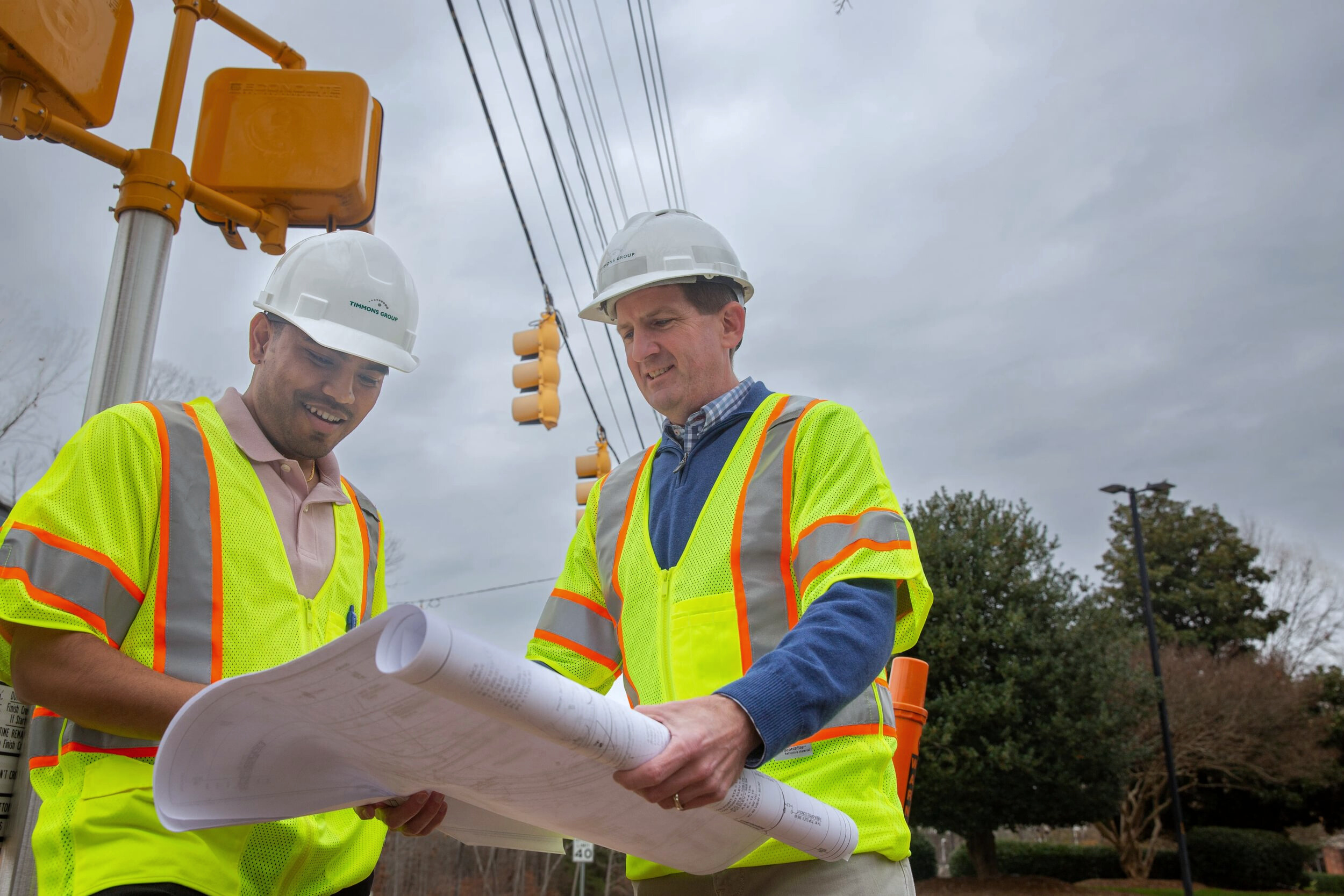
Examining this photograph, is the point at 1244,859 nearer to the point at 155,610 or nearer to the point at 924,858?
the point at 924,858

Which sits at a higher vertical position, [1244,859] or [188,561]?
[188,561]

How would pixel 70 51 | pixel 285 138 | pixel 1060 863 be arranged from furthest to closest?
1. pixel 1060 863
2. pixel 285 138
3. pixel 70 51

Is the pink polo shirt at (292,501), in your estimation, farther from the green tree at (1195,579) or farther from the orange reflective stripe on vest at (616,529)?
the green tree at (1195,579)

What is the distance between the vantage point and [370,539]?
3.14 metres

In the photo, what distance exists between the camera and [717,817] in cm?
181

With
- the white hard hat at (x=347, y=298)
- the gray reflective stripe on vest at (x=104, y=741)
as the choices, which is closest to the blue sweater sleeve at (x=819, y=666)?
the gray reflective stripe on vest at (x=104, y=741)

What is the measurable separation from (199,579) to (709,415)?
4.40 feet

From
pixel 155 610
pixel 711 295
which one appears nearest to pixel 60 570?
pixel 155 610

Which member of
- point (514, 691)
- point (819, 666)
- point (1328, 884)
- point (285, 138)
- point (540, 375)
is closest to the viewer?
point (514, 691)

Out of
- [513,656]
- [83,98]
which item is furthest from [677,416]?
[83,98]

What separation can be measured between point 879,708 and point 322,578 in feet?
4.97

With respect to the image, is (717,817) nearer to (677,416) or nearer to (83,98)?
(677,416)

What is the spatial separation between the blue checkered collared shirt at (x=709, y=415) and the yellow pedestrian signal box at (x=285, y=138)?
2609 millimetres

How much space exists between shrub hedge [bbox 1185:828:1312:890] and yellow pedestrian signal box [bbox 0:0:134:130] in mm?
35061
